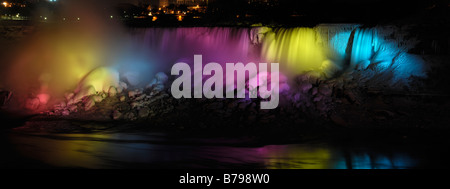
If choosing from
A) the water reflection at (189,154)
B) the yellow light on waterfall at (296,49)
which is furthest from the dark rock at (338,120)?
the yellow light on waterfall at (296,49)

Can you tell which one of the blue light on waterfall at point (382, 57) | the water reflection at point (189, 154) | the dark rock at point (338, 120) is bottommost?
the water reflection at point (189, 154)

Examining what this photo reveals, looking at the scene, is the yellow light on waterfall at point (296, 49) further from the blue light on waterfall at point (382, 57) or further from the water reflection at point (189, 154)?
the water reflection at point (189, 154)

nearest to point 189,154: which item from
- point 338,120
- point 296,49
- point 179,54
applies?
point 338,120

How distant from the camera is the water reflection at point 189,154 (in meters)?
7.55

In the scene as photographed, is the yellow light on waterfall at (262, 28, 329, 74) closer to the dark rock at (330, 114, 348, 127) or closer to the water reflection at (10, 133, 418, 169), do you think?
the dark rock at (330, 114, 348, 127)

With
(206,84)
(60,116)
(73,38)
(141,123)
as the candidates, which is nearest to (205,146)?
(141,123)

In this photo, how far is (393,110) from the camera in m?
10.4

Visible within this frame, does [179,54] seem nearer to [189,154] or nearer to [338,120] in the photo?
[338,120]

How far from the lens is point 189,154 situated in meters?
8.23

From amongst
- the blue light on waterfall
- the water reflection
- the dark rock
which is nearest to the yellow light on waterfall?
the blue light on waterfall

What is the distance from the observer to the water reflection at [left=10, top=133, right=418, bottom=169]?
24.8ft
